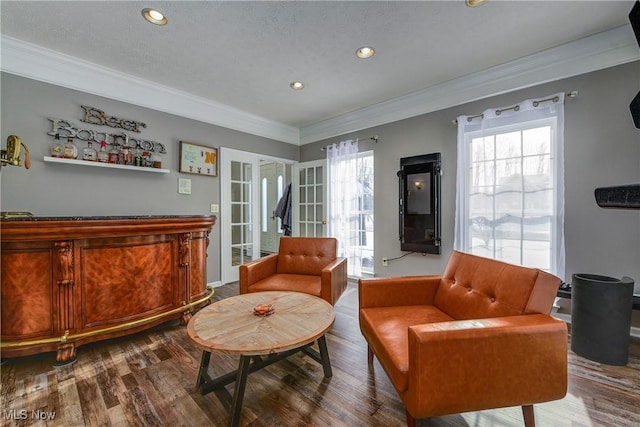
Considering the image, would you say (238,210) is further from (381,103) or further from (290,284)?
(381,103)

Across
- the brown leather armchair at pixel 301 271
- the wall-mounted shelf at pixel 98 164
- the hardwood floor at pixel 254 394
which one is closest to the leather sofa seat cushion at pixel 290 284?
the brown leather armchair at pixel 301 271

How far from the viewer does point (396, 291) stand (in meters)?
1.90

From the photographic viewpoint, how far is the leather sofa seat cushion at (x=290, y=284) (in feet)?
7.92

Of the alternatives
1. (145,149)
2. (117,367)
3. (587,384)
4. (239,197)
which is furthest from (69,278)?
(587,384)

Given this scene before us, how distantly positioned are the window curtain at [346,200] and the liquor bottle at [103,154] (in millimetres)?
2874

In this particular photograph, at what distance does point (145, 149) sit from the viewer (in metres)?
3.10

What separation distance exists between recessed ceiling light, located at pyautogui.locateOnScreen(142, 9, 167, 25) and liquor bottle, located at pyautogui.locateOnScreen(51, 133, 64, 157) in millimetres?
1515

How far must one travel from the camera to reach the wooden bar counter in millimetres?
1759

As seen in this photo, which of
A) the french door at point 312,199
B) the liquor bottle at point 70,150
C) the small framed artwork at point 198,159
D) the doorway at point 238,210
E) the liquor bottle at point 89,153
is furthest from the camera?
the french door at point 312,199

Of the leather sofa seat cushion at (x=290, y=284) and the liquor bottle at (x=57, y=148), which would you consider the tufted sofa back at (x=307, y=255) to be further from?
the liquor bottle at (x=57, y=148)

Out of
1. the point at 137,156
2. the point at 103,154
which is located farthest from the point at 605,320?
the point at 103,154

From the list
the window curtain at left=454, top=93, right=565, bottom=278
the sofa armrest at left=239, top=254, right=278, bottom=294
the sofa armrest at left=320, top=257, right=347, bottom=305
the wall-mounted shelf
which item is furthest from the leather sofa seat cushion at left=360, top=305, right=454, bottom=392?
the wall-mounted shelf

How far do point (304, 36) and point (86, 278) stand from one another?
102 inches

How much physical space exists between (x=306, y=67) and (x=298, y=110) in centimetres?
120
